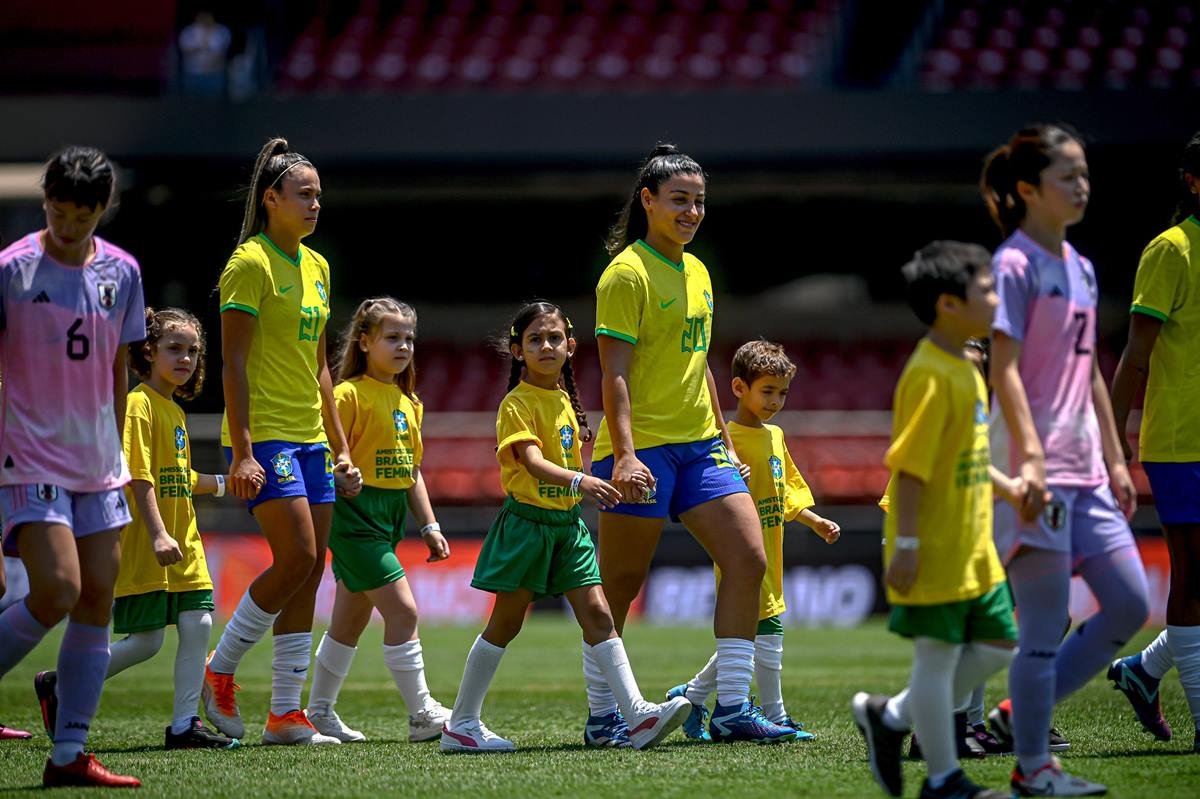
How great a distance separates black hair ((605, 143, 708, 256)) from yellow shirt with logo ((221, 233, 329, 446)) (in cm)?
127

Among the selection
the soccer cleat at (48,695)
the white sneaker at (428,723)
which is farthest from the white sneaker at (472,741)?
the soccer cleat at (48,695)

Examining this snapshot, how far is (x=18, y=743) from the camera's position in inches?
255

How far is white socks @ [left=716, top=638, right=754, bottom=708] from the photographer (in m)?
5.91

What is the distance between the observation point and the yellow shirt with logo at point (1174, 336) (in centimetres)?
571

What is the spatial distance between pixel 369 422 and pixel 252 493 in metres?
0.99

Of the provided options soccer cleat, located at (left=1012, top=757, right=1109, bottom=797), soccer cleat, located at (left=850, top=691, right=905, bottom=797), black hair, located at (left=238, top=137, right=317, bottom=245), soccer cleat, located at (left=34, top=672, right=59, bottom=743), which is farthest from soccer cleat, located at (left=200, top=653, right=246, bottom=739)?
soccer cleat, located at (left=1012, top=757, right=1109, bottom=797)

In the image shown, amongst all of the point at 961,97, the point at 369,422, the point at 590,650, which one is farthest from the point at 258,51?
the point at 590,650

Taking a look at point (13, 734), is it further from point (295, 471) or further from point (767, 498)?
point (767, 498)

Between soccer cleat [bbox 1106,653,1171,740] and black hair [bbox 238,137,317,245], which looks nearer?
soccer cleat [bbox 1106,653,1171,740]

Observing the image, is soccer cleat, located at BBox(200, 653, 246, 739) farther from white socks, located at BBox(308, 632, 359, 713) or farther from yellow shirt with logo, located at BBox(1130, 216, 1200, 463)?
yellow shirt with logo, located at BBox(1130, 216, 1200, 463)

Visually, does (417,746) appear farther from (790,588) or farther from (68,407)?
(790,588)

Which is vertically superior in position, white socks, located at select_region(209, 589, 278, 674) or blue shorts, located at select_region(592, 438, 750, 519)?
blue shorts, located at select_region(592, 438, 750, 519)

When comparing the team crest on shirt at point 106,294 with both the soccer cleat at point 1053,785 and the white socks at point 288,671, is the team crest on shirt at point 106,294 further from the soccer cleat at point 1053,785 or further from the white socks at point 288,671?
the soccer cleat at point 1053,785

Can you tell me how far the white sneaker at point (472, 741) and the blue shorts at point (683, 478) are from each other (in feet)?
3.38
